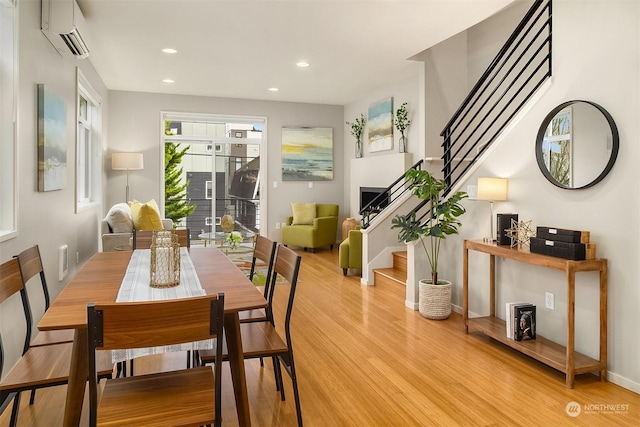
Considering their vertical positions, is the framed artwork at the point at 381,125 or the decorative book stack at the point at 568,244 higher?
the framed artwork at the point at 381,125

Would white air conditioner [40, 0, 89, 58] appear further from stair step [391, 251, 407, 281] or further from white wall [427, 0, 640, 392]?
stair step [391, 251, 407, 281]

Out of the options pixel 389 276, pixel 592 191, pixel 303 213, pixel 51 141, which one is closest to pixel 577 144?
pixel 592 191

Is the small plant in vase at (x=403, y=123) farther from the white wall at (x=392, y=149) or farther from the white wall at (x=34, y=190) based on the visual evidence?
the white wall at (x=34, y=190)

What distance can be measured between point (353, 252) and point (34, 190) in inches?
143

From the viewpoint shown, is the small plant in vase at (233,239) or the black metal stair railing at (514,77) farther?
the small plant in vase at (233,239)

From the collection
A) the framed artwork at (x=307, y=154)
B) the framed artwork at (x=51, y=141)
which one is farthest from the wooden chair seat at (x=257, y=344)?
the framed artwork at (x=307, y=154)

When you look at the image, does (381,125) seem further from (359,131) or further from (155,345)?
(155,345)

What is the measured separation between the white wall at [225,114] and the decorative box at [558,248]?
5.90m

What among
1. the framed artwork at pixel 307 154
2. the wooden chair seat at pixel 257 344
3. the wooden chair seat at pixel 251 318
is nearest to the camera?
the wooden chair seat at pixel 257 344

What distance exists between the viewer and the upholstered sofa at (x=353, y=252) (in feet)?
18.6

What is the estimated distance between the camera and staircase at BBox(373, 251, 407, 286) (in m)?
4.91

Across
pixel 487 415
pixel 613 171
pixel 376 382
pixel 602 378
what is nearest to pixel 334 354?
pixel 376 382

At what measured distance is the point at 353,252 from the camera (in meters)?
5.72

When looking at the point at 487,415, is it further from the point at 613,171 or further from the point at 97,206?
the point at 97,206
